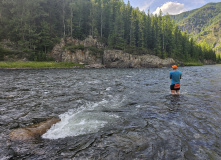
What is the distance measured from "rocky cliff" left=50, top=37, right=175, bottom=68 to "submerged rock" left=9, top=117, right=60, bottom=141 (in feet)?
162

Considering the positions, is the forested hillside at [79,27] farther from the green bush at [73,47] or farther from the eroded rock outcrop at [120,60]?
the green bush at [73,47]

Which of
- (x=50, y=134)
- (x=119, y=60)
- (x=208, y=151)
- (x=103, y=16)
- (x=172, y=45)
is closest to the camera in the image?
(x=208, y=151)

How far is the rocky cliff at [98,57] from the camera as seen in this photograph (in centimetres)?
5644

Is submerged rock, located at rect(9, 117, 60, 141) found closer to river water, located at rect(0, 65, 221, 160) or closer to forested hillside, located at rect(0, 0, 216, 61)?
river water, located at rect(0, 65, 221, 160)

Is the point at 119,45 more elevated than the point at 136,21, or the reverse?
the point at 136,21

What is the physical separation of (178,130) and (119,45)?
217ft

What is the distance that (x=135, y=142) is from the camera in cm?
488

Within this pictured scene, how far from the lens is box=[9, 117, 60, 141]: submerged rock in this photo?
16.7 ft

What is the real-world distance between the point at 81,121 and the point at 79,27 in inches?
2752

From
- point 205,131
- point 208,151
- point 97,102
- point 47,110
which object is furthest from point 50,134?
point 205,131

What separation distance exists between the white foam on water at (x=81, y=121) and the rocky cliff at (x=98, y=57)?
47.3m

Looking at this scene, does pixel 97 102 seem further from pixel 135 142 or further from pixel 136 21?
pixel 136 21

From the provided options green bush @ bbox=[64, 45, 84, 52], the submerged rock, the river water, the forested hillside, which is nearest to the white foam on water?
the river water

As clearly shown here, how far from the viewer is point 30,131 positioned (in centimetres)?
550
